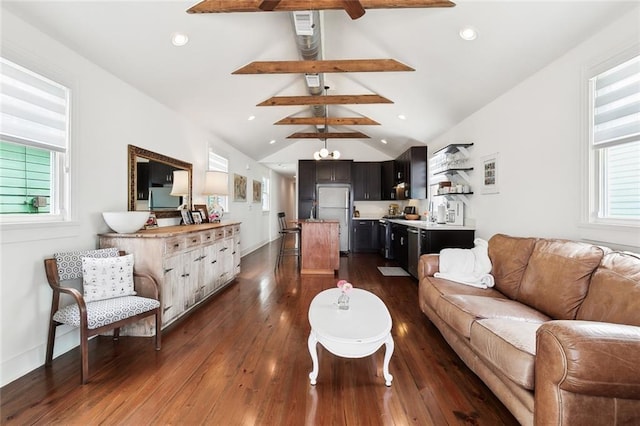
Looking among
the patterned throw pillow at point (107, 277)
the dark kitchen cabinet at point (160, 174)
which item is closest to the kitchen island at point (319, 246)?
the dark kitchen cabinet at point (160, 174)

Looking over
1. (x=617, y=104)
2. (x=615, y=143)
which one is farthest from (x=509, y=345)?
(x=617, y=104)

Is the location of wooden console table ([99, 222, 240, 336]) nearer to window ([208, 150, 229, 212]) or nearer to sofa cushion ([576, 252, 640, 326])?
window ([208, 150, 229, 212])

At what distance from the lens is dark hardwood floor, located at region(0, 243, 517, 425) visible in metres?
1.61

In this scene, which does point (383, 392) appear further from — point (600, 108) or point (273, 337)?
point (600, 108)

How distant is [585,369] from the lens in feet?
3.69

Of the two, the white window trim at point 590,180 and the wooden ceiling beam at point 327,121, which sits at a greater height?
the wooden ceiling beam at point 327,121

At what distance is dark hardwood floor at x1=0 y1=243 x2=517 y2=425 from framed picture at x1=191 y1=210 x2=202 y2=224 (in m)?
1.64

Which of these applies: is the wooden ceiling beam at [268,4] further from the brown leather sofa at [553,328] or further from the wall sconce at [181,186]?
the brown leather sofa at [553,328]

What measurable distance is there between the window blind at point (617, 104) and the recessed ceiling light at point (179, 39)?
358 centimetres

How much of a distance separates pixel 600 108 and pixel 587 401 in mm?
2142

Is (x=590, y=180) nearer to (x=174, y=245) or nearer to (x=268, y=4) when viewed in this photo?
(x=268, y=4)

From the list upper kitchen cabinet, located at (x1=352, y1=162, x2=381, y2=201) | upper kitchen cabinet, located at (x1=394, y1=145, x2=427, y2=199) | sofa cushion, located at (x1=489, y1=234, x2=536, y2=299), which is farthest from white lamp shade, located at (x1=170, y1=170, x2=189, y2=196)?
upper kitchen cabinet, located at (x1=352, y1=162, x2=381, y2=201)

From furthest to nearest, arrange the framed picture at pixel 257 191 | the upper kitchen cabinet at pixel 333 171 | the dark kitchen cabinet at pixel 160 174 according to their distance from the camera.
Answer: the upper kitchen cabinet at pixel 333 171 → the framed picture at pixel 257 191 → the dark kitchen cabinet at pixel 160 174

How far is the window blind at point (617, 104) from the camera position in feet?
6.32
